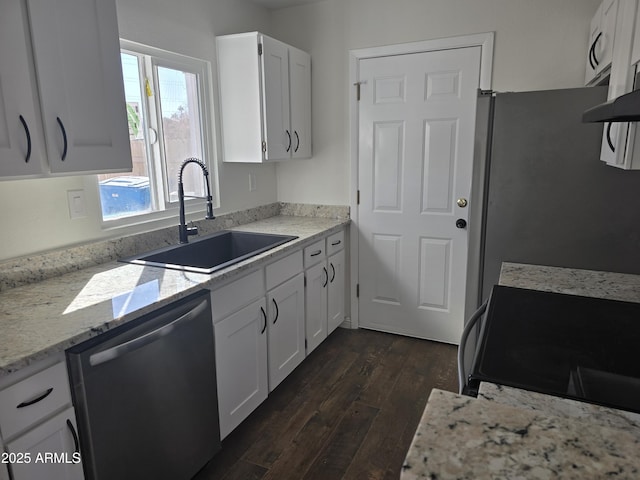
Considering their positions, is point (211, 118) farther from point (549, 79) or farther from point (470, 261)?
point (549, 79)

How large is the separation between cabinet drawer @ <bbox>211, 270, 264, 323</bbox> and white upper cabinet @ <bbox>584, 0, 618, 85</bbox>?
1837mm

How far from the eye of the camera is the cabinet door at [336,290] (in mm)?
3111

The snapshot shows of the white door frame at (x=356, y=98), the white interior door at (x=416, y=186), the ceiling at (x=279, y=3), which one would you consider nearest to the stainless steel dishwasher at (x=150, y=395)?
the white door frame at (x=356, y=98)

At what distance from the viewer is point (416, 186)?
3090 mm

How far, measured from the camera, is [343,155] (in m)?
3.29

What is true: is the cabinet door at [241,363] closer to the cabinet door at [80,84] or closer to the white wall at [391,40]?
the cabinet door at [80,84]

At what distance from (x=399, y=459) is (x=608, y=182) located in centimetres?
157

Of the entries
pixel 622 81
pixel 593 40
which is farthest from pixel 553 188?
pixel 593 40

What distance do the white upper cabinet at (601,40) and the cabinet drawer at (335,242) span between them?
1.76m

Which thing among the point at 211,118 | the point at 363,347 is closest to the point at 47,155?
the point at 211,118

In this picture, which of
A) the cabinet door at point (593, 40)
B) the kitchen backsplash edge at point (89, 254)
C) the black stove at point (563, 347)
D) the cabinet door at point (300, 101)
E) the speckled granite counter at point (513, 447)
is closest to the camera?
the speckled granite counter at point (513, 447)

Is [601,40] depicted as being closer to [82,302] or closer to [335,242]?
[335,242]

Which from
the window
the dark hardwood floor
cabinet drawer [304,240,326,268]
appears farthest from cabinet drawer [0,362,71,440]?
cabinet drawer [304,240,326,268]

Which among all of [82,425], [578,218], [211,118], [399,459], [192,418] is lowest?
[399,459]
